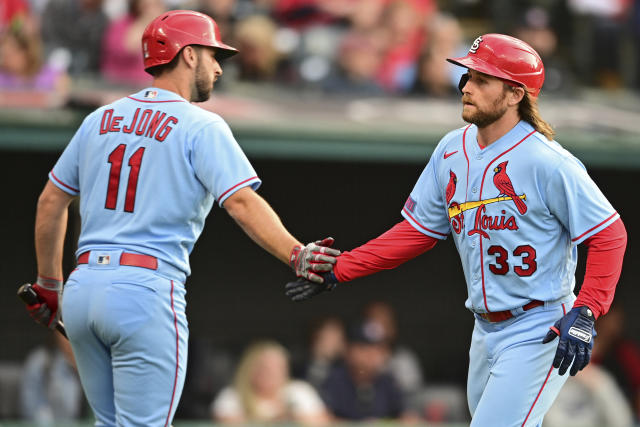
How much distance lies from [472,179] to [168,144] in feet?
3.71

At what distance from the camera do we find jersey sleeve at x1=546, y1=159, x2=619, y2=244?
149 inches

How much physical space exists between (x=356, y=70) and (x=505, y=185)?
462 centimetres

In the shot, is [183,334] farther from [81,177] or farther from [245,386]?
[245,386]

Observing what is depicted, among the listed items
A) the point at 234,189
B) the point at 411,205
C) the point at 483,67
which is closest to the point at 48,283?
the point at 234,189

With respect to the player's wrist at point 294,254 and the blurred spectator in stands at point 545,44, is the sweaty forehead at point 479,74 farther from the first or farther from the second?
the blurred spectator in stands at point 545,44

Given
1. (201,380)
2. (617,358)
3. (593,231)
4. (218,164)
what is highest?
(218,164)

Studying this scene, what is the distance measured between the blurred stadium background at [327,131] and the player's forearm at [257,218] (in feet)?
12.7

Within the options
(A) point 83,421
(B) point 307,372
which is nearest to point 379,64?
(B) point 307,372

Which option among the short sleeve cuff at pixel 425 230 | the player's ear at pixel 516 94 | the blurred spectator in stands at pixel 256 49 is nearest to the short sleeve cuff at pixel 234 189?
the short sleeve cuff at pixel 425 230

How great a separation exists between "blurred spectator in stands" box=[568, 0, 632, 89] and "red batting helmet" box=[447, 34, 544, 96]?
5614mm

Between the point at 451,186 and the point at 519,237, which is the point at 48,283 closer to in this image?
the point at 451,186

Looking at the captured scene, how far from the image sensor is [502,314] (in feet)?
12.8

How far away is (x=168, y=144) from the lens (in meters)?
3.72

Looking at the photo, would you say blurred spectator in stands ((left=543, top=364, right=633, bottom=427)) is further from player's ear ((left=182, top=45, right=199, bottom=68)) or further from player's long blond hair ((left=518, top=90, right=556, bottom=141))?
player's ear ((left=182, top=45, right=199, bottom=68))
